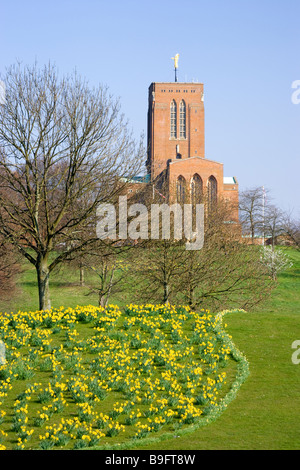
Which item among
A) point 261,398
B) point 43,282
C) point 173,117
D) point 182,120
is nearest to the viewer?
point 261,398

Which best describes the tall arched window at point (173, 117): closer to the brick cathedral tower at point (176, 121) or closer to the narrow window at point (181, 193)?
the brick cathedral tower at point (176, 121)

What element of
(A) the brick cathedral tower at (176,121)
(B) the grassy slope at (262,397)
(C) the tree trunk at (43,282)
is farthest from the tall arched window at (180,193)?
(A) the brick cathedral tower at (176,121)

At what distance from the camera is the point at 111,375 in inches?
476

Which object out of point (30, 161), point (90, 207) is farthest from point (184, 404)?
point (30, 161)

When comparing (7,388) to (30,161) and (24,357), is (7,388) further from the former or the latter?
(30,161)

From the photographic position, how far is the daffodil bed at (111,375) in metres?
9.88

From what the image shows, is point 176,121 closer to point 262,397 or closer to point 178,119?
point 178,119

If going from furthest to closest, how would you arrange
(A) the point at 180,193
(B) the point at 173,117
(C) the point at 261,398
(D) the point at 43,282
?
(B) the point at 173,117 → (A) the point at 180,193 → (D) the point at 43,282 → (C) the point at 261,398

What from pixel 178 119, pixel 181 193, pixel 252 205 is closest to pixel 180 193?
pixel 181 193

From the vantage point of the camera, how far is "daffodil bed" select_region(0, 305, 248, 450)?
9883 mm

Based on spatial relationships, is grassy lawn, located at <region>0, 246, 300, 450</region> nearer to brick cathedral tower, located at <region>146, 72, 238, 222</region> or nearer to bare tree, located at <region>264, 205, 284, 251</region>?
bare tree, located at <region>264, 205, 284, 251</region>

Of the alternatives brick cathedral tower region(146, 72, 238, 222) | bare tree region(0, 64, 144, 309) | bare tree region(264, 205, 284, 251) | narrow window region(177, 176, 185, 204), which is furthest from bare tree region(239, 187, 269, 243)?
bare tree region(0, 64, 144, 309)

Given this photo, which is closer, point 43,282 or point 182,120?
point 43,282

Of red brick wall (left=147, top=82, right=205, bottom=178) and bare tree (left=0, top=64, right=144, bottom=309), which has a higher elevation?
red brick wall (left=147, top=82, right=205, bottom=178)
